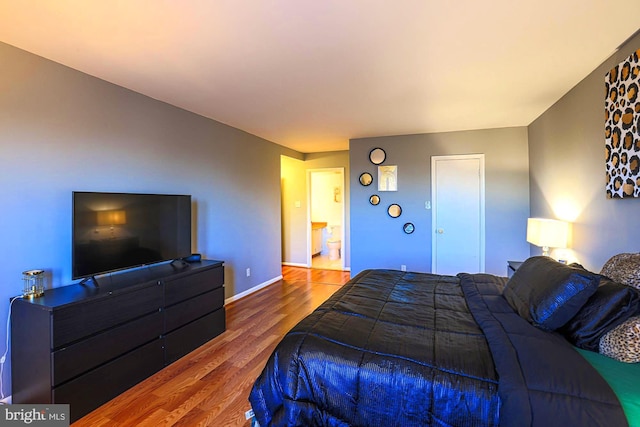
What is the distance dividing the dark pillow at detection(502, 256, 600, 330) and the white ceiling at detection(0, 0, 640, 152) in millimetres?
1475

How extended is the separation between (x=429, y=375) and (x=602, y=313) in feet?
2.99

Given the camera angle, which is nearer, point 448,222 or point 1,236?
point 1,236

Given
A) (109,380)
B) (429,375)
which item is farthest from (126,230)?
(429,375)

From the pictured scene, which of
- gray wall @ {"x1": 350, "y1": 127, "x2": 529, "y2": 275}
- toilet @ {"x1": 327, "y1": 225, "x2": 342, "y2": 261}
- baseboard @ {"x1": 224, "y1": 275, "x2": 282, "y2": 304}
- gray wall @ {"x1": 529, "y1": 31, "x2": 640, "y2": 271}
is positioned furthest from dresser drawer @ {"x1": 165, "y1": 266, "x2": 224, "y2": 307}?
toilet @ {"x1": 327, "y1": 225, "x2": 342, "y2": 261}

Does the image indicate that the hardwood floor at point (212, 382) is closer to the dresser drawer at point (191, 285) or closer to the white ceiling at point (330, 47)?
the dresser drawer at point (191, 285)

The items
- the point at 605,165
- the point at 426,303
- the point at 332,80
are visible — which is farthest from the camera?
the point at 332,80

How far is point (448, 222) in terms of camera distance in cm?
441

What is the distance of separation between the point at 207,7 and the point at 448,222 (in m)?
4.01

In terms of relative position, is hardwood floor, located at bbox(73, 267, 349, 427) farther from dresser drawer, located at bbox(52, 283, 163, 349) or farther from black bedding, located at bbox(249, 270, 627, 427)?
black bedding, located at bbox(249, 270, 627, 427)

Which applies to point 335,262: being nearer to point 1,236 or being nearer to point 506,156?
point 506,156

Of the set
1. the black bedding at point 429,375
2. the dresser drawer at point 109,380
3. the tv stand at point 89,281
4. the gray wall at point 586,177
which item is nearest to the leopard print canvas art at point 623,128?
the gray wall at point 586,177

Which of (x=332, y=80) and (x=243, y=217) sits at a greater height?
(x=332, y=80)

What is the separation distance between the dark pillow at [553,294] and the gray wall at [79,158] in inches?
126

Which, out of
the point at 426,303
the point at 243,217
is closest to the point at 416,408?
the point at 426,303
